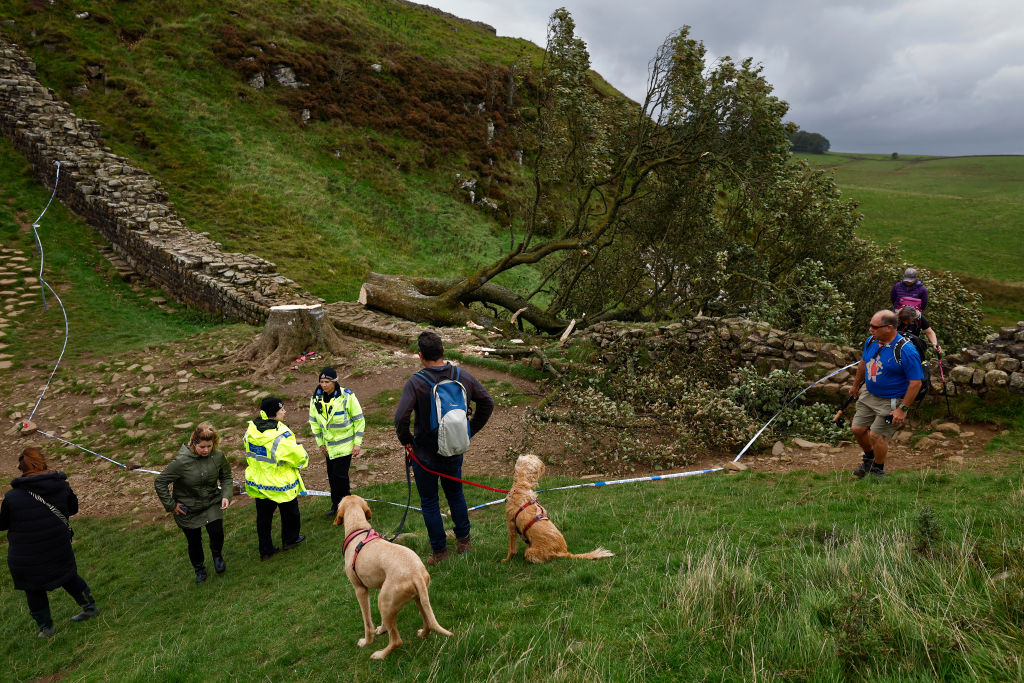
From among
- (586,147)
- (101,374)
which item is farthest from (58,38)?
(586,147)

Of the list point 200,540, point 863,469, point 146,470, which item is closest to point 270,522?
point 200,540

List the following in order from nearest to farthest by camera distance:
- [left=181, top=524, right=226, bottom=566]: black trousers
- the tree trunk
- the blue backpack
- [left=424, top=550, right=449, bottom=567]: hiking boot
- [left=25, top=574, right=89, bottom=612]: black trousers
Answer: the blue backpack, [left=424, top=550, right=449, bottom=567]: hiking boot, [left=25, top=574, right=89, bottom=612]: black trousers, [left=181, top=524, right=226, bottom=566]: black trousers, the tree trunk

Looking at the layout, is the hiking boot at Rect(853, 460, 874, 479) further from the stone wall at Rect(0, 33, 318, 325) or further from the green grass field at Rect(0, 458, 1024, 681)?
the stone wall at Rect(0, 33, 318, 325)

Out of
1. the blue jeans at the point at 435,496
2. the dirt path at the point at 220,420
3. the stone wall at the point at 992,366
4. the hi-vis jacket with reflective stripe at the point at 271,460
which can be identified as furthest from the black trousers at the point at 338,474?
the stone wall at the point at 992,366

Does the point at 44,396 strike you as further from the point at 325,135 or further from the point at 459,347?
the point at 325,135

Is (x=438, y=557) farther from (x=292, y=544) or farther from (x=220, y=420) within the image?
(x=220, y=420)

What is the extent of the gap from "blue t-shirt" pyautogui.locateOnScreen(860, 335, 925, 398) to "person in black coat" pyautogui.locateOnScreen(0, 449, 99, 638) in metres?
9.27

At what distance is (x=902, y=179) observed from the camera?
270ft

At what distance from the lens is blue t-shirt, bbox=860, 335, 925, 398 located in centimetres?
579

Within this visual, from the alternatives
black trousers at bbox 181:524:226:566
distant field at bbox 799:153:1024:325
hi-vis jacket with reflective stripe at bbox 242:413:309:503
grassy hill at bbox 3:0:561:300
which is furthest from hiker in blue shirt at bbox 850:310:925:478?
grassy hill at bbox 3:0:561:300

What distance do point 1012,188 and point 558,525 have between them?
88.0 meters

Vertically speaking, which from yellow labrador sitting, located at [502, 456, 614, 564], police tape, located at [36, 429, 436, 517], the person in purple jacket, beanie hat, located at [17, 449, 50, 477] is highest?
the person in purple jacket

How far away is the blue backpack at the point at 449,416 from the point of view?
475cm

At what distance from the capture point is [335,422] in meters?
6.85
